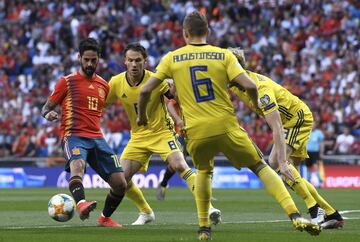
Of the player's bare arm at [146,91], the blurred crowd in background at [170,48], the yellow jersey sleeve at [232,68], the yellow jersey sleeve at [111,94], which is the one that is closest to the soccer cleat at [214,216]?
the yellow jersey sleeve at [111,94]

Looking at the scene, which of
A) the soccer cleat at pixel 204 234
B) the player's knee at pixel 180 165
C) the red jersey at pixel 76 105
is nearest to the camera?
the soccer cleat at pixel 204 234

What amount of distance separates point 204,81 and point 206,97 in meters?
0.17

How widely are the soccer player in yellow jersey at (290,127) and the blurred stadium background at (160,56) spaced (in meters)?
14.2

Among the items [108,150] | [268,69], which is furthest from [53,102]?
[268,69]

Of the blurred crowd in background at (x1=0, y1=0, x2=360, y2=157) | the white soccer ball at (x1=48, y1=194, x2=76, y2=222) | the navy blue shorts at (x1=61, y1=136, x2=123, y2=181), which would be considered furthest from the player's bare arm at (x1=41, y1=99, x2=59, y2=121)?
the blurred crowd in background at (x1=0, y1=0, x2=360, y2=157)

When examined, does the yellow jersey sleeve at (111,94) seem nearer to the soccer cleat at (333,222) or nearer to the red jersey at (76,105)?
the red jersey at (76,105)

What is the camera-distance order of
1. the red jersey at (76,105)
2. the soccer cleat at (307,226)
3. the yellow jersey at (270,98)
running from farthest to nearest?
the red jersey at (76,105), the yellow jersey at (270,98), the soccer cleat at (307,226)

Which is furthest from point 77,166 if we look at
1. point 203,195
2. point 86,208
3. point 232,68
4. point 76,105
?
point 232,68

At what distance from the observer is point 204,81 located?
10.5 m

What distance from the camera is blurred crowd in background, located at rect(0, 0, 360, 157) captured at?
3070 cm

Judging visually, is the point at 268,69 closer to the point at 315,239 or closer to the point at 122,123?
the point at 122,123

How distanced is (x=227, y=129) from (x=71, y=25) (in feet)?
92.0

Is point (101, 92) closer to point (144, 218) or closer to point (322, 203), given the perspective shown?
point (144, 218)

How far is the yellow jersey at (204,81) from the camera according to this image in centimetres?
1051
